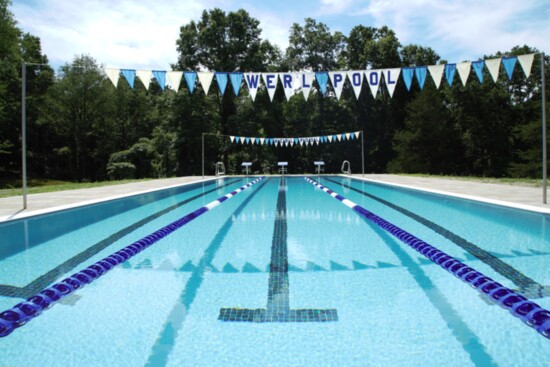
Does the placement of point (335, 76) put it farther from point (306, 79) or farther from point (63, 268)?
point (63, 268)

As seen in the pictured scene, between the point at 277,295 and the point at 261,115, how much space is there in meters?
23.4

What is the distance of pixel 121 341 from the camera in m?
2.41

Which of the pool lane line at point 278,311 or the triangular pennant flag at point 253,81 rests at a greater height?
the triangular pennant flag at point 253,81

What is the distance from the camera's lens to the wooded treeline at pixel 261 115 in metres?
25.3

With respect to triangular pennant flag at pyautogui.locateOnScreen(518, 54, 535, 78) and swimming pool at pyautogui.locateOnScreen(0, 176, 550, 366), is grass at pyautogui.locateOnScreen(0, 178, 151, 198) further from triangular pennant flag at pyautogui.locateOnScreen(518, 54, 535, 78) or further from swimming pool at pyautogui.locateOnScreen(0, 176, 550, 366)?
triangular pennant flag at pyautogui.locateOnScreen(518, 54, 535, 78)

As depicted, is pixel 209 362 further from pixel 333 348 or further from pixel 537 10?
pixel 537 10

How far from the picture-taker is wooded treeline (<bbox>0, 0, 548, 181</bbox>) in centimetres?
2534

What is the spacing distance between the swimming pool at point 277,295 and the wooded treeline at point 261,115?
20.2m

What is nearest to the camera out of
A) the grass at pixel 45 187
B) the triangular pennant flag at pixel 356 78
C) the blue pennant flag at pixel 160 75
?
the blue pennant flag at pixel 160 75

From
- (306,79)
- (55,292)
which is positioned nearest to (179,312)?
(55,292)

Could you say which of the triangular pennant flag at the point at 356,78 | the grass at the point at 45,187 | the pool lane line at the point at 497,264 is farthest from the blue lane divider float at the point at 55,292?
the grass at the point at 45,187

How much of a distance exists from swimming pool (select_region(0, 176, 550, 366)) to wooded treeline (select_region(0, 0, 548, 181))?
20.2m

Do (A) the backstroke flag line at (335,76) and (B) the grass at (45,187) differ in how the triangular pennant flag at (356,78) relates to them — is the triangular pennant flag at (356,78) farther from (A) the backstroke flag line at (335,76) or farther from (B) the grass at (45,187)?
(B) the grass at (45,187)

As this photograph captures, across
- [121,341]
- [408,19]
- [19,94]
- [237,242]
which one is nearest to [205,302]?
[121,341]
